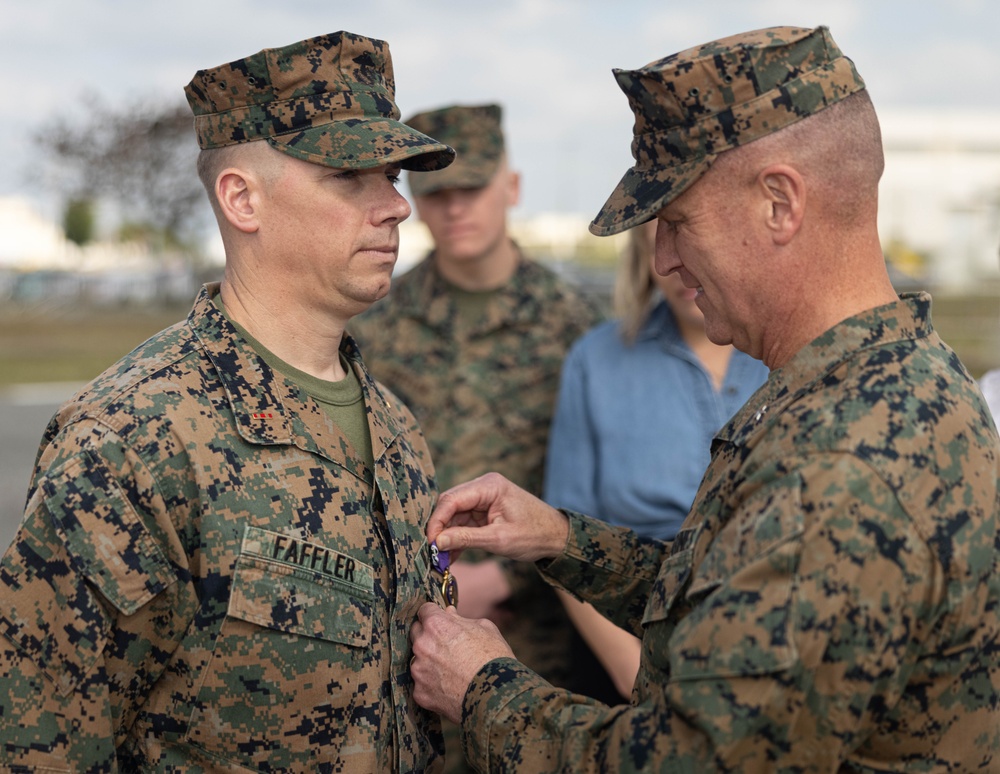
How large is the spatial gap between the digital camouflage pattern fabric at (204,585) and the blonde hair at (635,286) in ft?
5.16

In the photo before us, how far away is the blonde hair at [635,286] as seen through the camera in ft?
12.1

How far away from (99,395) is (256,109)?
666 mm

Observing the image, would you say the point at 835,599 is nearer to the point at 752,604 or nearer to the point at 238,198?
the point at 752,604

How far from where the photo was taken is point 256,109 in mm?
2270

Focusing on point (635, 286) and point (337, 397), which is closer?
point (337, 397)

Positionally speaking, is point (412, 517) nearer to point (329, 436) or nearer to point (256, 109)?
point (329, 436)

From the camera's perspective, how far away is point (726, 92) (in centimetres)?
191

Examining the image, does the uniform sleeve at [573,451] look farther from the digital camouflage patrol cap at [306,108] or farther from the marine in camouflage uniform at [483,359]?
the digital camouflage patrol cap at [306,108]

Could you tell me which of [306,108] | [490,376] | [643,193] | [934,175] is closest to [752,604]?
[643,193]

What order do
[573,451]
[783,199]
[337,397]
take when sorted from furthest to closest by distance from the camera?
1. [573,451]
2. [337,397]
3. [783,199]

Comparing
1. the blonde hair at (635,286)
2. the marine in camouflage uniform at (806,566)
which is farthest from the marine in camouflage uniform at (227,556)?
the blonde hair at (635,286)

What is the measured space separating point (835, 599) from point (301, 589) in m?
1.00

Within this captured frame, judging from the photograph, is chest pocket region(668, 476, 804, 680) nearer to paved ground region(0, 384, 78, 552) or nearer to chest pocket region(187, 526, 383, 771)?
chest pocket region(187, 526, 383, 771)

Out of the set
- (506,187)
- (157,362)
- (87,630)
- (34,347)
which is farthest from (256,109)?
(34,347)
